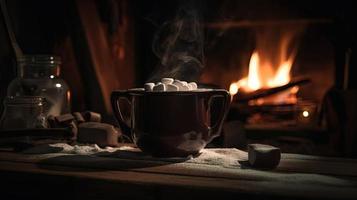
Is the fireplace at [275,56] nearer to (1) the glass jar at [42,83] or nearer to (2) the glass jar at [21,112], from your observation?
(1) the glass jar at [42,83]

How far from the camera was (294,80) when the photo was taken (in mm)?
2377

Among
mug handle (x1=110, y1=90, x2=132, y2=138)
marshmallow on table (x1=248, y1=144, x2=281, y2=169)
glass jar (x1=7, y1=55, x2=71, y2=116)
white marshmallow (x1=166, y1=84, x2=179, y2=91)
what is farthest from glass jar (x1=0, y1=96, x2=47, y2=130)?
marshmallow on table (x1=248, y1=144, x2=281, y2=169)

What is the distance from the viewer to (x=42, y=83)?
1255 mm

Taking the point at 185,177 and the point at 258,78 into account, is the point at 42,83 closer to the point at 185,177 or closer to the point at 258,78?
the point at 185,177

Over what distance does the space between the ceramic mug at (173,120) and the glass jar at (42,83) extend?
0.41 m

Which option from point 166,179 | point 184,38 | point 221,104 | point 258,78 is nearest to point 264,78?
point 258,78

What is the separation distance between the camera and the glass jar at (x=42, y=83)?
1.24m

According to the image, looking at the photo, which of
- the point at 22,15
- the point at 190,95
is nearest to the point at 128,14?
the point at 22,15

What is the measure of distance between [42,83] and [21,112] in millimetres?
181

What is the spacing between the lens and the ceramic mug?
868 mm

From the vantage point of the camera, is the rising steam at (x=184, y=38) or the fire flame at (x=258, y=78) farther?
the fire flame at (x=258, y=78)

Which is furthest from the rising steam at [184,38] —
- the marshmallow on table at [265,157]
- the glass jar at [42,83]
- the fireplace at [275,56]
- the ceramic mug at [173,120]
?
the marshmallow on table at [265,157]

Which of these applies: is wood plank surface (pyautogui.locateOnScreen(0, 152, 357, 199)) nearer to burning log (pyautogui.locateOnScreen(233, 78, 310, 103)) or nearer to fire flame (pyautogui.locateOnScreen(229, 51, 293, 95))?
burning log (pyautogui.locateOnScreen(233, 78, 310, 103))

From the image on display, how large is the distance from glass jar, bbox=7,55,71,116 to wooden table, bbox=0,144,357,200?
354 millimetres
